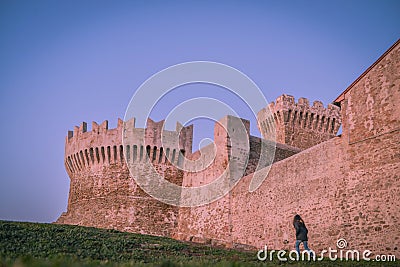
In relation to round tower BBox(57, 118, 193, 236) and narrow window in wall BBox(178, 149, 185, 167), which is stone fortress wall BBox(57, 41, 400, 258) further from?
narrow window in wall BBox(178, 149, 185, 167)

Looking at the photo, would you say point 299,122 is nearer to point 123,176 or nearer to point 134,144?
point 134,144

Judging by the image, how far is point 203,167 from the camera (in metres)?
20.6

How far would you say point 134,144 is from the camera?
23.8 m

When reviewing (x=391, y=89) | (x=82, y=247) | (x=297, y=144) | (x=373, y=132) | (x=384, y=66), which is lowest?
(x=82, y=247)

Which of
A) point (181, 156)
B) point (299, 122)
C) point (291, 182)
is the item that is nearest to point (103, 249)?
point (291, 182)

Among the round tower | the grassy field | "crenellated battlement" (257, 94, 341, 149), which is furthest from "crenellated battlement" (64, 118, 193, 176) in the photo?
the grassy field

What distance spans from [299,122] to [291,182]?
41.6 feet

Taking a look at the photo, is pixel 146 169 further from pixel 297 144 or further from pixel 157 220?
pixel 297 144

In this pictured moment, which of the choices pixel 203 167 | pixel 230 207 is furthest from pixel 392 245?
pixel 203 167

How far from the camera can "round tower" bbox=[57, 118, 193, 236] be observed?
74.5 ft

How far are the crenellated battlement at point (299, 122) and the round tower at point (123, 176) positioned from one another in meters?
5.57

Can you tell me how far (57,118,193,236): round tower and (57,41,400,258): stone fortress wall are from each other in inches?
2.4

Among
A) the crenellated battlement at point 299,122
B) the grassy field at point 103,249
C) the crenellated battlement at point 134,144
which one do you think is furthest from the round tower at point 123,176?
the grassy field at point 103,249

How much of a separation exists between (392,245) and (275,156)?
9.65 m
